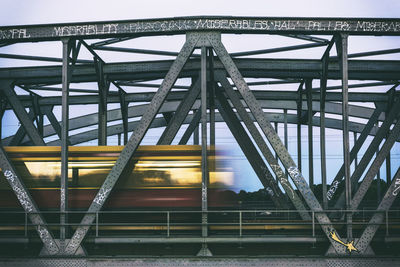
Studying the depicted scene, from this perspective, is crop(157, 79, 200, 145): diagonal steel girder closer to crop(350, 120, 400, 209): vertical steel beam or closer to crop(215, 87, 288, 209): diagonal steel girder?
crop(215, 87, 288, 209): diagonal steel girder

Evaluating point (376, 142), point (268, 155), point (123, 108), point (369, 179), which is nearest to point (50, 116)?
point (123, 108)

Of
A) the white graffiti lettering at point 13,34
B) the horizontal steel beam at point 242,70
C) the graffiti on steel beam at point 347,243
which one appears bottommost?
the graffiti on steel beam at point 347,243

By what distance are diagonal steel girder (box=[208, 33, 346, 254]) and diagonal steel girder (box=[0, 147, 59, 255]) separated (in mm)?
6753

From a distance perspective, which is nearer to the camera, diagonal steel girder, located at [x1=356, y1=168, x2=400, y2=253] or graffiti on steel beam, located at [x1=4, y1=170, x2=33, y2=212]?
diagonal steel girder, located at [x1=356, y1=168, x2=400, y2=253]

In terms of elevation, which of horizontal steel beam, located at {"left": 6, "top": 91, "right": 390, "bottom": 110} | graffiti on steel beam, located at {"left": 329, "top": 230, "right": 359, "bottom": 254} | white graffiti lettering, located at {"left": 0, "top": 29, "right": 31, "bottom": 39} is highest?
white graffiti lettering, located at {"left": 0, "top": 29, "right": 31, "bottom": 39}

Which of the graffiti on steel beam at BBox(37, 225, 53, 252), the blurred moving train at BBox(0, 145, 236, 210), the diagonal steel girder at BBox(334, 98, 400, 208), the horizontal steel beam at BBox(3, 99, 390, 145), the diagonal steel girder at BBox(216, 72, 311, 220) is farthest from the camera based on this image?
the horizontal steel beam at BBox(3, 99, 390, 145)

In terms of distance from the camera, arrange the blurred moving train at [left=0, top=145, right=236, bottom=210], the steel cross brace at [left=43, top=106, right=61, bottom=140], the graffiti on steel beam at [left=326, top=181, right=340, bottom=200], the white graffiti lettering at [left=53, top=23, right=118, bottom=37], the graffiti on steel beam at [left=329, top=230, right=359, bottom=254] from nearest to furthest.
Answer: the graffiti on steel beam at [left=329, top=230, right=359, bottom=254]
the white graffiti lettering at [left=53, top=23, right=118, bottom=37]
the blurred moving train at [left=0, top=145, right=236, bottom=210]
the graffiti on steel beam at [left=326, top=181, right=340, bottom=200]
the steel cross brace at [left=43, top=106, right=61, bottom=140]

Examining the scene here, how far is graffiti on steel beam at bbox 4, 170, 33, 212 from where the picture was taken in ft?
42.0

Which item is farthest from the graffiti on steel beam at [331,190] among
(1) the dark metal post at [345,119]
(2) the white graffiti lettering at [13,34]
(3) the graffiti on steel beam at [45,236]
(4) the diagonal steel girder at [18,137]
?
(4) the diagonal steel girder at [18,137]

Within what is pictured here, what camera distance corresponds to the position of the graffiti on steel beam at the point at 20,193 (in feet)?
42.0

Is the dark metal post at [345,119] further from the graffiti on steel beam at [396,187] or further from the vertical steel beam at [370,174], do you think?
the graffiti on steel beam at [396,187]

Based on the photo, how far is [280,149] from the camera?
492 inches

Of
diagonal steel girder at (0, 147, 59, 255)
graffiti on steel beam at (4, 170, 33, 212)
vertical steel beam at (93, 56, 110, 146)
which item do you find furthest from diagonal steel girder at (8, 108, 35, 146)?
graffiti on steel beam at (4, 170, 33, 212)

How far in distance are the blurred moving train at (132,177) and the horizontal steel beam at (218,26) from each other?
3.83 meters
